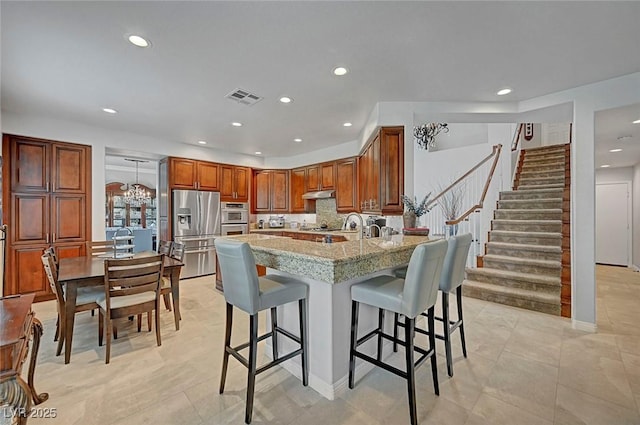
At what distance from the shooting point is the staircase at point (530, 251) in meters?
3.47

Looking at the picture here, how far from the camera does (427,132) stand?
655 cm

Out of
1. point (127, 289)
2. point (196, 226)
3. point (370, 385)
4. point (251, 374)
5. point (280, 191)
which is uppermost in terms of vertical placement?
point (280, 191)

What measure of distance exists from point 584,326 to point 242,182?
232 inches

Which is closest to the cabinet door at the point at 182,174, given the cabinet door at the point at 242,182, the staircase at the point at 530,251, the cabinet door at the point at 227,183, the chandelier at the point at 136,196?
the cabinet door at the point at 227,183

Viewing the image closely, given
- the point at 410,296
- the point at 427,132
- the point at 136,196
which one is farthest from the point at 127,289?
the point at 427,132

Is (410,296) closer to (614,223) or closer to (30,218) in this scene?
(30,218)

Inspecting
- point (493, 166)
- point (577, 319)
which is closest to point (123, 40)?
point (577, 319)

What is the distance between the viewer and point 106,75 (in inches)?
103

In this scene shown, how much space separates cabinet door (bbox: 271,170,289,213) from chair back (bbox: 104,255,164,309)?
375cm

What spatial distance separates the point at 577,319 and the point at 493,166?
3.13 meters

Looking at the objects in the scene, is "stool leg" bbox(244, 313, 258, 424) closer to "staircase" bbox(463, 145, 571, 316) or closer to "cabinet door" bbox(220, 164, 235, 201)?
"staircase" bbox(463, 145, 571, 316)

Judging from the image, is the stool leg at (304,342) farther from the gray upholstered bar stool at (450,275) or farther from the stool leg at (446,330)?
the stool leg at (446,330)

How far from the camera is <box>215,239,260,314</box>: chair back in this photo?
1667mm

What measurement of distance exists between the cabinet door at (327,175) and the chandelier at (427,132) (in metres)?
2.56
